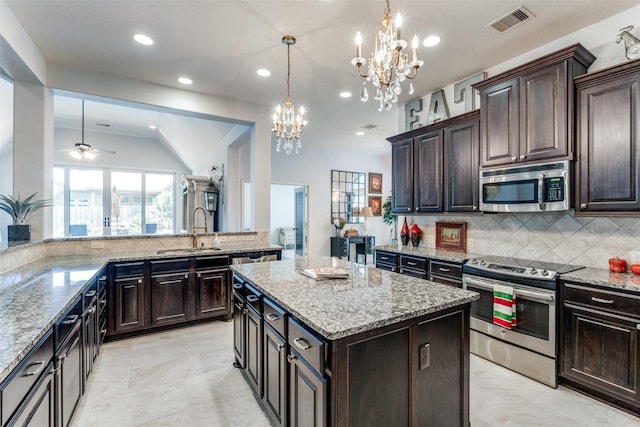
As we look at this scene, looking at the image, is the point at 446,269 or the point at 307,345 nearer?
the point at 307,345

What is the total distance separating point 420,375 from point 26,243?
3.68m

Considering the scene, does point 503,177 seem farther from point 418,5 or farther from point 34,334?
point 34,334

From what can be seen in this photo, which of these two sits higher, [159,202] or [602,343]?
[159,202]

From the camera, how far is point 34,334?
1.34m

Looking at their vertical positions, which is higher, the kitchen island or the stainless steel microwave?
the stainless steel microwave

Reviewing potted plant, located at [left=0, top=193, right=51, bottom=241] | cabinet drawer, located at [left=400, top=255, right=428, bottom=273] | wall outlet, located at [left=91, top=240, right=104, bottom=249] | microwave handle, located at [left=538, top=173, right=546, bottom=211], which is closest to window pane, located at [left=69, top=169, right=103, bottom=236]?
wall outlet, located at [left=91, top=240, right=104, bottom=249]

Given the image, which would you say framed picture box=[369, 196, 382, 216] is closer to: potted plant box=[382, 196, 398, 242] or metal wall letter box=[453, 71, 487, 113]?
potted plant box=[382, 196, 398, 242]

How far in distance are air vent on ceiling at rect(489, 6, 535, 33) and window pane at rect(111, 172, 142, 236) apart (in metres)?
9.05

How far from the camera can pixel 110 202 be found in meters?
8.36

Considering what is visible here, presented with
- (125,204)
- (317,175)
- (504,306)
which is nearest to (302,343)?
(504,306)

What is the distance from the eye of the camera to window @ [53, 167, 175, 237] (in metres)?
7.82

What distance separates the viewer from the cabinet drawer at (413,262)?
364 cm

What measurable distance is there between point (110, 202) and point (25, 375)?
8.44 m

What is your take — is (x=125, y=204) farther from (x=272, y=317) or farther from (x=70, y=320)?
(x=272, y=317)
